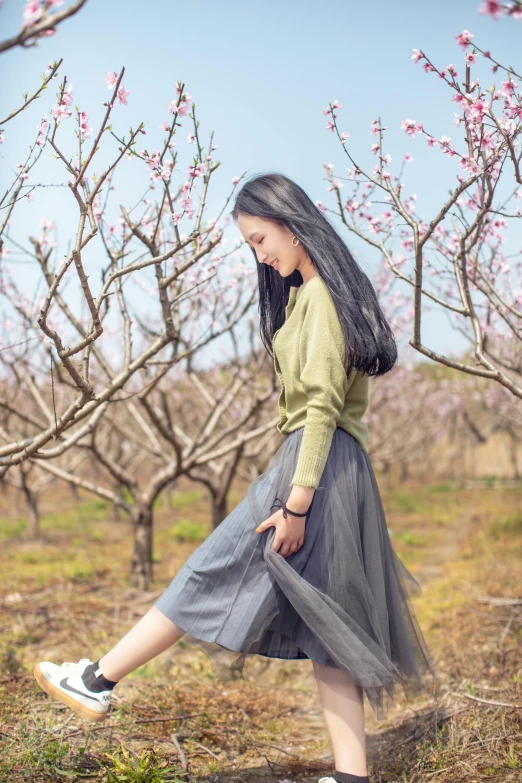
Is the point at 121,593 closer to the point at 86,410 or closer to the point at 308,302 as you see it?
the point at 86,410

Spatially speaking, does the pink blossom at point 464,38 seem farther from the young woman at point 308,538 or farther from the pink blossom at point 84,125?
the pink blossom at point 84,125

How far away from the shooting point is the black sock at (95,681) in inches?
80.7

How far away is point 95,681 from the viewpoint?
80.8 inches

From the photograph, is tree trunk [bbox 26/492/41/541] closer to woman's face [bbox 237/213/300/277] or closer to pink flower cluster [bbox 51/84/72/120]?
pink flower cluster [bbox 51/84/72/120]

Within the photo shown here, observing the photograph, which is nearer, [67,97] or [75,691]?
[75,691]

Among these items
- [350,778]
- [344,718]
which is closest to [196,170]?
[344,718]

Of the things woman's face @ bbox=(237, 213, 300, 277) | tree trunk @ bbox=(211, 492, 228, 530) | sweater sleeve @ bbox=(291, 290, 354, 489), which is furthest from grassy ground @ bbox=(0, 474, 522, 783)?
woman's face @ bbox=(237, 213, 300, 277)

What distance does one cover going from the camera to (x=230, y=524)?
214cm

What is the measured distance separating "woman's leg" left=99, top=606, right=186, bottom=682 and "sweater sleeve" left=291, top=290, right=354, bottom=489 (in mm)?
590

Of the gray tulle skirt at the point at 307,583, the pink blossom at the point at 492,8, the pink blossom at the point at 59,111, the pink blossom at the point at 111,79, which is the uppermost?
the pink blossom at the point at 111,79

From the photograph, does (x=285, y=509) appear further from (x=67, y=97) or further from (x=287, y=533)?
(x=67, y=97)

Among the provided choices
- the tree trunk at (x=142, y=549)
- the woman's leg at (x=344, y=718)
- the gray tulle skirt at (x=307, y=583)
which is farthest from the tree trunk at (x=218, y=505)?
the woman's leg at (x=344, y=718)

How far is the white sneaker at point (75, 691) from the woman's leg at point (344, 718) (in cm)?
65

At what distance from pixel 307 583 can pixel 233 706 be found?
1.43 metres
